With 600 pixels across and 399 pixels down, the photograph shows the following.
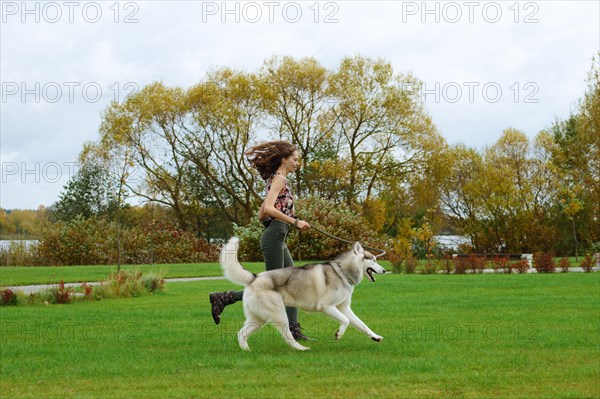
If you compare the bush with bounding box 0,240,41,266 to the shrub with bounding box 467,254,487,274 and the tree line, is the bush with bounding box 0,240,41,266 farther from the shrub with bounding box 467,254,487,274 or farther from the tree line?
the shrub with bounding box 467,254,487,274

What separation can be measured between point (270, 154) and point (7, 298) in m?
8.69

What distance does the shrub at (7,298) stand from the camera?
592 inches

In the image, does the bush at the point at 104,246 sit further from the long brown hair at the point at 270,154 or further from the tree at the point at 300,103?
the long brown hair at the point at 270,154

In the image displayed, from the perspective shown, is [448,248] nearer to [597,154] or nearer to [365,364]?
[597,154]

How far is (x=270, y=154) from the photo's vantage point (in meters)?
9.03

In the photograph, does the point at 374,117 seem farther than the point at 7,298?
Yes

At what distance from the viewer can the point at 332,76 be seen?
43562 mm

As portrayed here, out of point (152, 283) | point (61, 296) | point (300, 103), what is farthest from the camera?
point (300, 103)

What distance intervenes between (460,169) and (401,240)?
15.6 meters

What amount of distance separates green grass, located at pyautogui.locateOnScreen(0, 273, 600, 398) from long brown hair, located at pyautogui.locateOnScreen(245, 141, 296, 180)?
2190 millimetres

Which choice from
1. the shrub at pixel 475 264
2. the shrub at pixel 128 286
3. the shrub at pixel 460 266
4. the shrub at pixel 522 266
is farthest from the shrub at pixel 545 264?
the shrub at pixel 128 286

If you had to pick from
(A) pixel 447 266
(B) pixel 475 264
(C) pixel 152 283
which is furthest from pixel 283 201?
(B) pixel 475 264

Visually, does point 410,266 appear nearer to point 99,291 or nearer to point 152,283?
point 152,283

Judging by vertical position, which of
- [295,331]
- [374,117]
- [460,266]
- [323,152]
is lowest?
[295,331]
